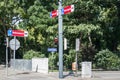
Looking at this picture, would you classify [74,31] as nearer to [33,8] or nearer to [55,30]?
[55,30]

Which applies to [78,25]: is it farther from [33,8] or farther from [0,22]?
[0,22]

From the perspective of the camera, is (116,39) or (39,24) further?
(116,39)

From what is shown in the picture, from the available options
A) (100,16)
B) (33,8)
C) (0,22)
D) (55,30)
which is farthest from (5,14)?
(100,16)

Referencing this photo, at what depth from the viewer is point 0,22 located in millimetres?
45938

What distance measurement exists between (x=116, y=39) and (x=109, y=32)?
7.09ft

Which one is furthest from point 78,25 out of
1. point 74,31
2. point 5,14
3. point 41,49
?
point 5,14

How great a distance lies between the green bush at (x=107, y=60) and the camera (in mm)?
39094

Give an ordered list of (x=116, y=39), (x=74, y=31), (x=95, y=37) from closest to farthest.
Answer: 1. (x=74, y=31)
2. (x=95, y=37)
3. (x=116, y=39)

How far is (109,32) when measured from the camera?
42188 millimetres

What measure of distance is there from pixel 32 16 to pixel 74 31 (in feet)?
18.1

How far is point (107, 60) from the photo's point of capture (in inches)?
1538

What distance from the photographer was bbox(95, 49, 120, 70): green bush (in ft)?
128

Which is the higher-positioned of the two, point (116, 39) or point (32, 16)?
point (32, 16)

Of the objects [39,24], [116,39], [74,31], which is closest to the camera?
[74,31]
